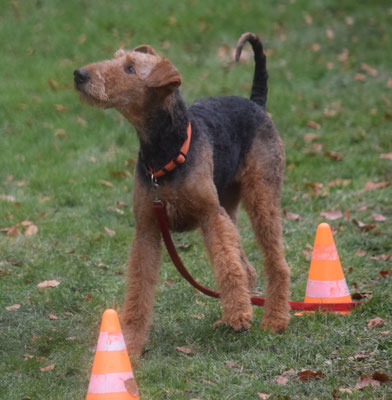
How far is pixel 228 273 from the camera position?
404 centimetres

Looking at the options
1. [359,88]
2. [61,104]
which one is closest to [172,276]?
[61,104]

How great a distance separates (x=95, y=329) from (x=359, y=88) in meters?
7.65

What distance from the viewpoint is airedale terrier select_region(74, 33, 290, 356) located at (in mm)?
3898

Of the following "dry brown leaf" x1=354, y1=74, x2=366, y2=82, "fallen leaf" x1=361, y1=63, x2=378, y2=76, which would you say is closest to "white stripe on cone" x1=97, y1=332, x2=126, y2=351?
"dry brown leaf" x1=354, y1=74, x2=366, y2=82

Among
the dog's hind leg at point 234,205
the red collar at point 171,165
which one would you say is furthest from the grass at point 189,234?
the red collar at point 171,165

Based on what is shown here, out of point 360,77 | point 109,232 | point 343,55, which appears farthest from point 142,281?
point 343,55

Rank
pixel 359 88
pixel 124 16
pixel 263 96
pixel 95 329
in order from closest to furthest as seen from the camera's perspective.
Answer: pixel 95 329 < pixel 263 96 < pixel 359 88 < pixel 124 16

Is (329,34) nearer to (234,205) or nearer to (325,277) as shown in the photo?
(234,205)

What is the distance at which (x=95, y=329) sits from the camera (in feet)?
14.8

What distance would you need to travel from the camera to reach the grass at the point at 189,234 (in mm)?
3867

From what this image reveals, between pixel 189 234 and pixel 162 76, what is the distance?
2.81 m

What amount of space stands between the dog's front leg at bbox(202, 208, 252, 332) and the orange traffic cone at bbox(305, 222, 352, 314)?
78 cm

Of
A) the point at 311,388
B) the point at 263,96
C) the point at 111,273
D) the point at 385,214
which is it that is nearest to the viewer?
the point at 311,388

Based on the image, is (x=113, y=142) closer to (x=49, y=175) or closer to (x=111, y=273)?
(x=49, y=175)
